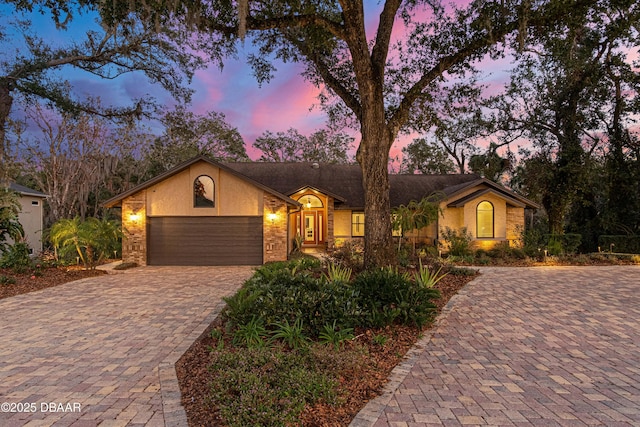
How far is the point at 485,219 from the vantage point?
1600 centimetres

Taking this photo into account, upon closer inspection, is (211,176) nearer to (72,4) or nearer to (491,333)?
(72,4)

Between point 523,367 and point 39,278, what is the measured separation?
11910mm

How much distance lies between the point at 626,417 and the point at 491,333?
7.17 feet

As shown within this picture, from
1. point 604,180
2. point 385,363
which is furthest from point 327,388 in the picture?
point 604,180

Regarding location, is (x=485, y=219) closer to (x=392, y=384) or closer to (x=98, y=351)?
(x=392, y=384)

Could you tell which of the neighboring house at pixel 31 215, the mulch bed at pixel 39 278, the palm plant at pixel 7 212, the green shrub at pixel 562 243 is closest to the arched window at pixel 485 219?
the green shrub at pixel 562 243

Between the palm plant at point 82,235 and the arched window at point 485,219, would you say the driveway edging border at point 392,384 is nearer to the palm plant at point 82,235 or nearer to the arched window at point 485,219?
the palm plant at point 82,235

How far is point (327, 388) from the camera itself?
298 cm

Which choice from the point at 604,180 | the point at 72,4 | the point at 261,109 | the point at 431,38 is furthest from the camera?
the point at 604,180

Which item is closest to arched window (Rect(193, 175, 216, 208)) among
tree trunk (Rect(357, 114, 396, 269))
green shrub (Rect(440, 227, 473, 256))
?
tree trunk (Rect(357, 114, 396, 269))

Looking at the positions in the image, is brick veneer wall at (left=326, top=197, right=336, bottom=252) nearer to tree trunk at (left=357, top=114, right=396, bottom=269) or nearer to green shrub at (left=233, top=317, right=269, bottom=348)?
tree trunk at (left=357, top=114, right=396, bottom=269)

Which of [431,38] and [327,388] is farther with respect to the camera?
[431,38]

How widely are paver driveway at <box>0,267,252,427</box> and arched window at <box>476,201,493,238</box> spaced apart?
12.5m

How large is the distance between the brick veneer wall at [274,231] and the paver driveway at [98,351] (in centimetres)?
454
